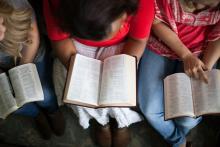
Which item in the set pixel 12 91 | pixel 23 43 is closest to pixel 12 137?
pixel 12 91

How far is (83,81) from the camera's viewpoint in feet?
3.54

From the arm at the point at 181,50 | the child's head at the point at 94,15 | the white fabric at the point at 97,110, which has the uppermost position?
the child's head at the point at 94,15

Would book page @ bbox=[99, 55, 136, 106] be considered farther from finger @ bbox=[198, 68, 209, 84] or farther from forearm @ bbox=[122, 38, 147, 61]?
finger @ bbox=[198, 68, 209, 84]

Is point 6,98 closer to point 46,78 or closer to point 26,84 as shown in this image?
point 26,84

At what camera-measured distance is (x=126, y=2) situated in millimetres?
954

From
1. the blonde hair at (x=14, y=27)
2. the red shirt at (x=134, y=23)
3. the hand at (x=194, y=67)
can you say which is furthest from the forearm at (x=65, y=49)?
the hand at (x=194, y=67)

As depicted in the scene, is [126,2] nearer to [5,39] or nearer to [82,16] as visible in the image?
[82,16]

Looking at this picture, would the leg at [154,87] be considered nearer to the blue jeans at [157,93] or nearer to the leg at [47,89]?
the blue jeans at [157,93]

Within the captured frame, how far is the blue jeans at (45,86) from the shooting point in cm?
133

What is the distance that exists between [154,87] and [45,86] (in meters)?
0.45

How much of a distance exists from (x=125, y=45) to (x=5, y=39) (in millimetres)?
459

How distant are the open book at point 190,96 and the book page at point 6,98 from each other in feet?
1.83

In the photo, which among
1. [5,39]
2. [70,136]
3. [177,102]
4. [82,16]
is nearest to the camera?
[82,16]

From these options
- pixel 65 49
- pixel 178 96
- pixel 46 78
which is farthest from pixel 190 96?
pixel 46 78
